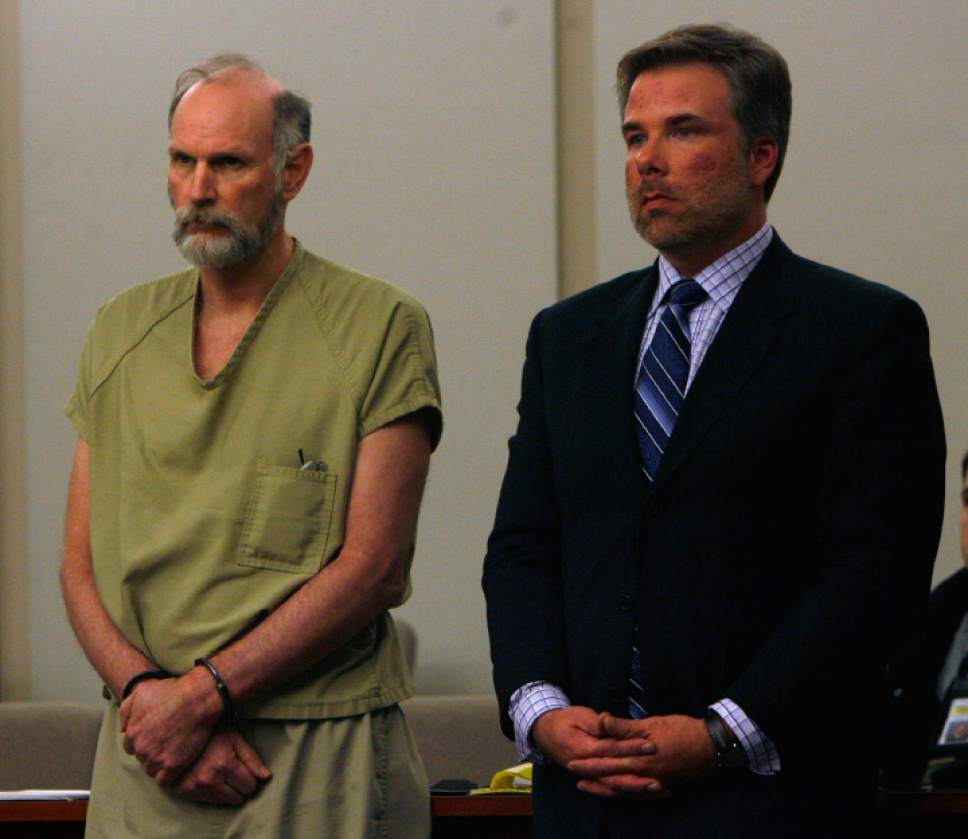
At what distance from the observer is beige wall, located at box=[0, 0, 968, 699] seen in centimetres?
428

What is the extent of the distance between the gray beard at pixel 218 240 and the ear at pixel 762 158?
0.75 m

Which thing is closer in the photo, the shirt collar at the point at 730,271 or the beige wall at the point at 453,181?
the shirt collar at the point at 730,271

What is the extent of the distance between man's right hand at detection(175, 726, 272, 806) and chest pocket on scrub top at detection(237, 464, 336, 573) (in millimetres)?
251

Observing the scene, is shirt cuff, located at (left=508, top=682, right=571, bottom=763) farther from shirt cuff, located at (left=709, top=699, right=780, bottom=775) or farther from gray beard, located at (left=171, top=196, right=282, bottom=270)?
gray beard, located at (left=171, top=196, right=282, bottom=270)

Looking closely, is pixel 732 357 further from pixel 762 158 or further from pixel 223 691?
pixel 223 691

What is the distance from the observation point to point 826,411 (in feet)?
6.30

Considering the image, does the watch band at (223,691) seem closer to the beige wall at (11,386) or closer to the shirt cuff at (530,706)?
the shirt cuff at (530,706)

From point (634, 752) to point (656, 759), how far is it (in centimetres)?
3

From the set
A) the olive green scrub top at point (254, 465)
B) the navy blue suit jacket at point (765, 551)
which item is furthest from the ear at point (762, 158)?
the olive green scrub top at point (254, 465)

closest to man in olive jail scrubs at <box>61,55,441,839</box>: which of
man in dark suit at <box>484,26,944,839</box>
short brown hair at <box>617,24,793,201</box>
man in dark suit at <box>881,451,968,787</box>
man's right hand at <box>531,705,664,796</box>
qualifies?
man in dark suit at <box>484,26,944,839</box>

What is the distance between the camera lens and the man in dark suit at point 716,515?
72.3 inches

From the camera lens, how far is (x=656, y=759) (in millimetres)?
1823

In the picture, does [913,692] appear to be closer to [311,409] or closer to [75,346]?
[311,409]

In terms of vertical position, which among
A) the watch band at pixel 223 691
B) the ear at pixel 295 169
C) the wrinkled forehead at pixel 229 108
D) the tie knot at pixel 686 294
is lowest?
the watch band at pixel 223 691
